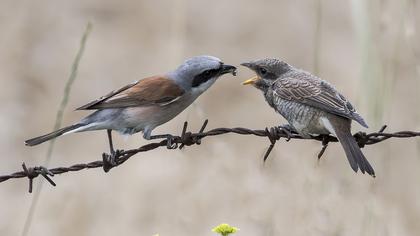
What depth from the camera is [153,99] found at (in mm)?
5234

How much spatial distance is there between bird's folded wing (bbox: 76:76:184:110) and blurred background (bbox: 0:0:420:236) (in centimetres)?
35

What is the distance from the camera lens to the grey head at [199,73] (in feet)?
17.1

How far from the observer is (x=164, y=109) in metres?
5.30

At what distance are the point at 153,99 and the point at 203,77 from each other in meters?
0.30

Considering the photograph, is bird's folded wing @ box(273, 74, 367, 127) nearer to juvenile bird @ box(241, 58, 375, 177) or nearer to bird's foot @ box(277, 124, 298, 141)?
juvenile bird @ box(241, 58, 375, 177)

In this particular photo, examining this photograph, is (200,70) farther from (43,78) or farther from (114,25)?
(114,25)

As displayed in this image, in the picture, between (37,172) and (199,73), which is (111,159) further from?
(199,73)

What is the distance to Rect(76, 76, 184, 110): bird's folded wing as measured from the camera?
519 centimetres

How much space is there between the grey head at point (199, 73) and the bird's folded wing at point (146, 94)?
0.05m

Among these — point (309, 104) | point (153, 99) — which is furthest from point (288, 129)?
point (153, 99)

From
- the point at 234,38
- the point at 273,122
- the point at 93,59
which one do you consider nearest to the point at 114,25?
the point at 93,59

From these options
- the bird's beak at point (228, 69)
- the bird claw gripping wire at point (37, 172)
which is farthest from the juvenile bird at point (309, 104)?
the bird claw gripping wire at point (37, 172)

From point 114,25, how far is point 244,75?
2.46 m

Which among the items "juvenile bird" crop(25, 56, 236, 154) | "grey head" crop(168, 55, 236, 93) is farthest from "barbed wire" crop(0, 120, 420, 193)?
"grey head" crop(168, 55, 236, 93)
